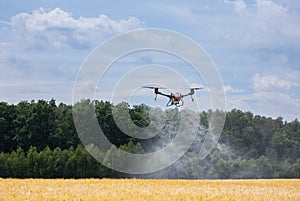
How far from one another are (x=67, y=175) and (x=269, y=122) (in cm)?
3536

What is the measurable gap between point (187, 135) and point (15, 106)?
2189cm

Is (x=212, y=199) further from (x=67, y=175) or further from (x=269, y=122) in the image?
(x=269, y=122)

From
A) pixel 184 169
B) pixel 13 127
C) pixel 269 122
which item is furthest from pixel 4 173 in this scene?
pixel 269 122

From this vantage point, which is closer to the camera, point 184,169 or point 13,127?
point 184,169

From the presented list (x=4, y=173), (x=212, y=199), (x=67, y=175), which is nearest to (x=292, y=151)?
(x=67, y=175)

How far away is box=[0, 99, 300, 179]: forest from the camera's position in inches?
2082

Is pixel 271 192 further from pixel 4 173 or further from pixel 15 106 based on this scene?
pixel 15 106

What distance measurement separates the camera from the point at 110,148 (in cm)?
5503

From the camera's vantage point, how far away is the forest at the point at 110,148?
52.9 meters

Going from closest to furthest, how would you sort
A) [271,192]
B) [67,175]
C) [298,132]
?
1. [271,192]
2. [67,175]
3. [298,132]

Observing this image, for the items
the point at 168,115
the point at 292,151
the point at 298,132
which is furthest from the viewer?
the point at 298,132

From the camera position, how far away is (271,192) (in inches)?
1070

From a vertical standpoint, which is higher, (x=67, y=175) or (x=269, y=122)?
(x=269, y=122)

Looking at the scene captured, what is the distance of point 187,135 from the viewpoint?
190 feet
